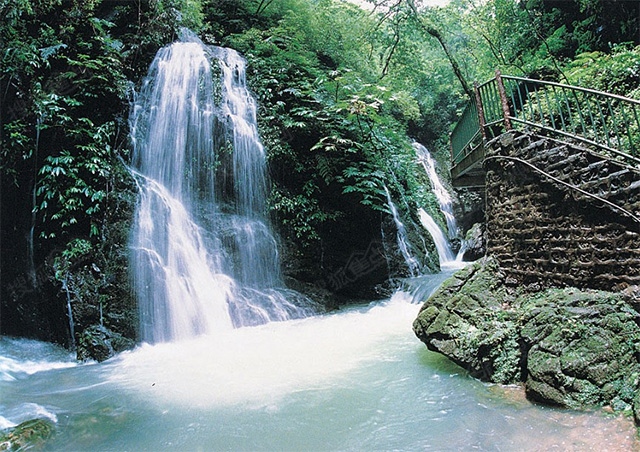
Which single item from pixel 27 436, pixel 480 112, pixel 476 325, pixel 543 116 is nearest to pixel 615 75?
pixel 480 112

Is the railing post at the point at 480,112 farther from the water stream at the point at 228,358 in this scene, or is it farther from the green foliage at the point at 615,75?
the water stream at the point at 228,358

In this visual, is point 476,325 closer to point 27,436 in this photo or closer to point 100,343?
point 27,436

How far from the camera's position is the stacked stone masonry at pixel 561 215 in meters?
4.19

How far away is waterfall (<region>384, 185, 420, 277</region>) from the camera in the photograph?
1099 centimetres

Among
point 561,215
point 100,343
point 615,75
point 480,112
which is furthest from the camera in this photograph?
point 615,75

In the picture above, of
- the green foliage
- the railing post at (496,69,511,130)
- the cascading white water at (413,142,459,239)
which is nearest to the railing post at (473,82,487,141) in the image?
the railing post at (496,69,511,130)

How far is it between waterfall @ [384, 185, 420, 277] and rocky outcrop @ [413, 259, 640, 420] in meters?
5.34

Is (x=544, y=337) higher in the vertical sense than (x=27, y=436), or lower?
higher

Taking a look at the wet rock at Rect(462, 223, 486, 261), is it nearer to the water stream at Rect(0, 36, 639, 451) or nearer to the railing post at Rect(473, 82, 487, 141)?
the water stream at Rect(0, 36, 639, 451)

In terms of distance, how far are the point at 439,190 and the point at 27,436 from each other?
17097 millimetres

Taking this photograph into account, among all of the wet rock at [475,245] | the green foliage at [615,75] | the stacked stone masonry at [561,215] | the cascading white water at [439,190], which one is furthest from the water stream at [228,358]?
the cascading white water at [439,190]

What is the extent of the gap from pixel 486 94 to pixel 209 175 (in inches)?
253

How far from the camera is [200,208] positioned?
8.98 m

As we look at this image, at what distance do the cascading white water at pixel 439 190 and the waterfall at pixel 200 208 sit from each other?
32.2 ft
